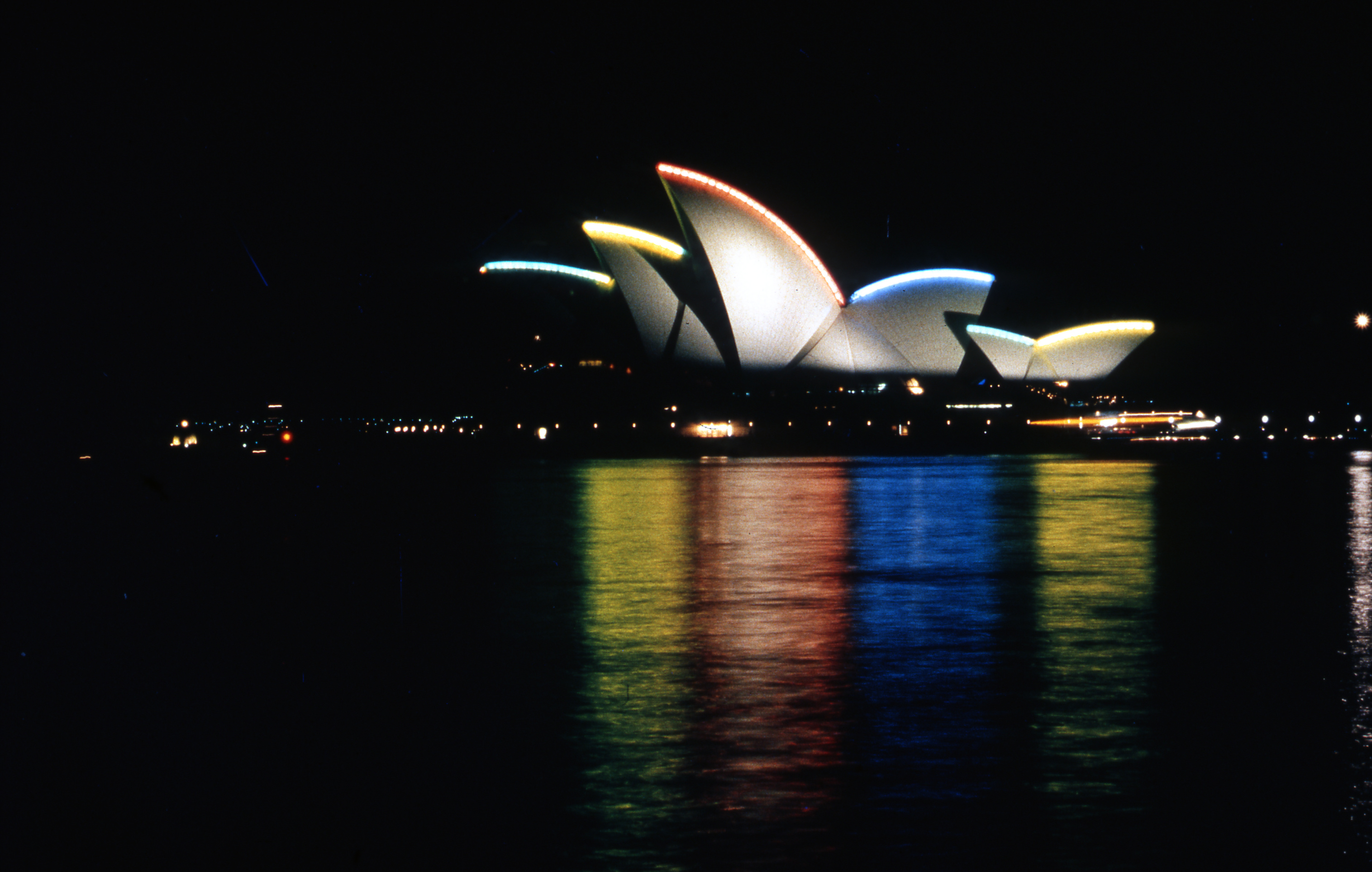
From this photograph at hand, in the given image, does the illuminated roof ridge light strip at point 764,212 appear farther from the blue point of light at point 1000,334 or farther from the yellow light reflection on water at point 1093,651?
the yellow light reflection on water at point 1093,651

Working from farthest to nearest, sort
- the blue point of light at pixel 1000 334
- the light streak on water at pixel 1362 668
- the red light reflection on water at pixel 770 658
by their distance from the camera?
the blue point of light at pixel 1000 334, the red light reflection on water at pixel 770 658, the light streak on water at pixel 1362 668

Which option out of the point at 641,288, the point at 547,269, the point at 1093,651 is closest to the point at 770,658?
the point at 1093,651

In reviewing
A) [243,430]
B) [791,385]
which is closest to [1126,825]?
[791,385]

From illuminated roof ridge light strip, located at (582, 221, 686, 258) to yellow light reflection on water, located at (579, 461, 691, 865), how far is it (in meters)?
25.1

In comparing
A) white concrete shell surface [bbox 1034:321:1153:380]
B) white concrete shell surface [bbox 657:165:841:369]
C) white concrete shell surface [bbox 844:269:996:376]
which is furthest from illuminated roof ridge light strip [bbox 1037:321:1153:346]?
white concrete shell surface [bbox 657:165:841:369]

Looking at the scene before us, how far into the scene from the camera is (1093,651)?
5516 millimetres

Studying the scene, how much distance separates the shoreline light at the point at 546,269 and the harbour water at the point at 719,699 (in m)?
30.3

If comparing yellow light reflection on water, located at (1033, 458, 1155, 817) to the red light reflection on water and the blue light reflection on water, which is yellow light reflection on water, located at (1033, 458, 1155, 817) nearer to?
the blue light reflection on water

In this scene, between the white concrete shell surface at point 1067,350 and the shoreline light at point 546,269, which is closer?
the shoreline light at point 546,269

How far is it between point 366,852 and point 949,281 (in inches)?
1775

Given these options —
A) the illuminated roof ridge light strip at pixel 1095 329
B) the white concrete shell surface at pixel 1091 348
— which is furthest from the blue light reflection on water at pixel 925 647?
the white concrete shell surface at pixel 1091 348

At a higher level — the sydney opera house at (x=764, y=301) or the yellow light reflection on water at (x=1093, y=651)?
the sydney opera house at (x=764, y=301)

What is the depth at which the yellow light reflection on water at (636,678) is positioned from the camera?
336 centimetres

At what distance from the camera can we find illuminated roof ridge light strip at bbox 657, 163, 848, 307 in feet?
112
